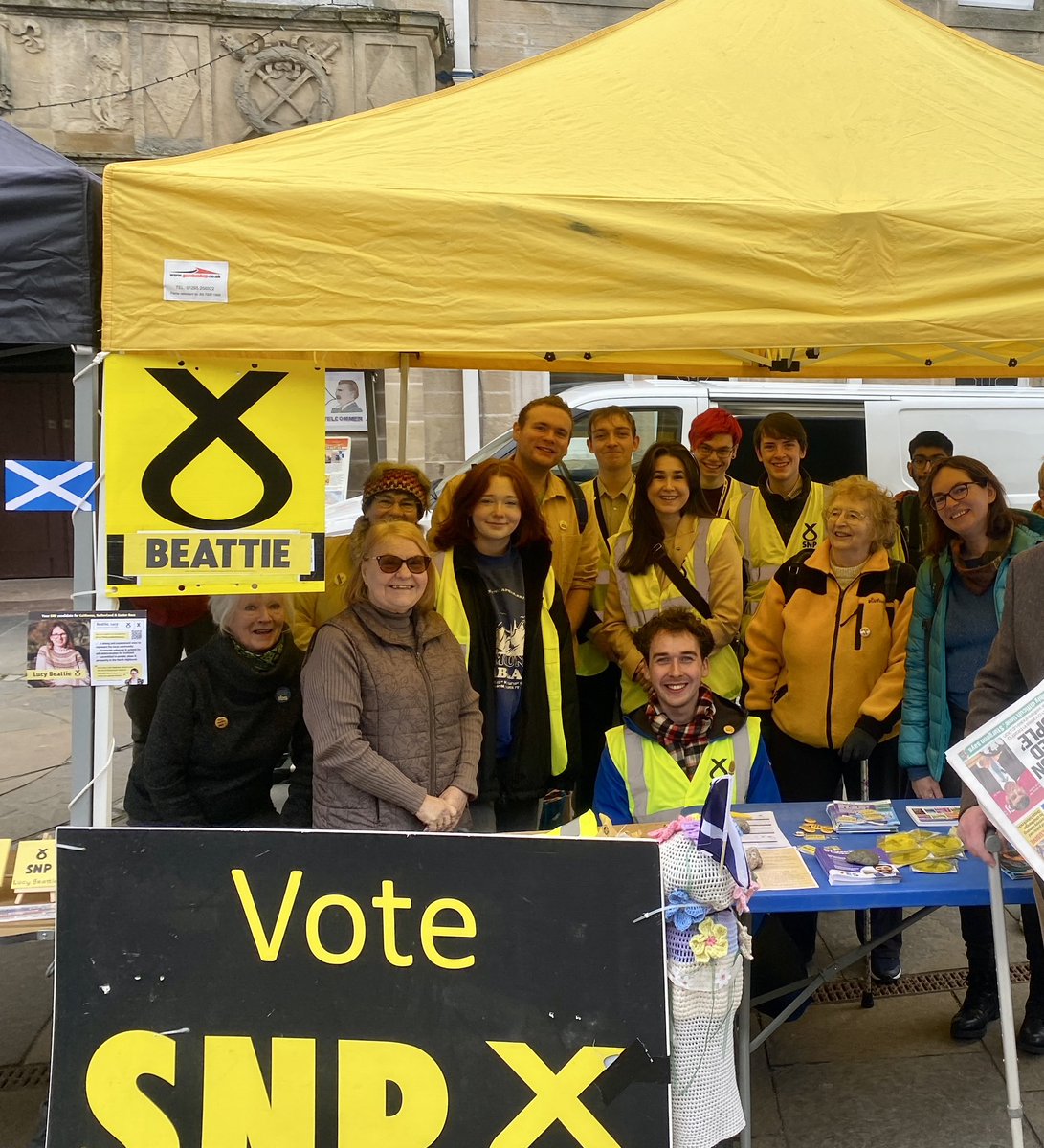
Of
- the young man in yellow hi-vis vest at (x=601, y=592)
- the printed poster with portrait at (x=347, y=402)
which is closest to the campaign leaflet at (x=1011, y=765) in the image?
the young man in yellow hi-vis vest at (x=601, y=592)

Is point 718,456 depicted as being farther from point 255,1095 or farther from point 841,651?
point 255,1095

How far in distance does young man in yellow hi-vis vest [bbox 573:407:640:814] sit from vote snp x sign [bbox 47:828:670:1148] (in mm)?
1476

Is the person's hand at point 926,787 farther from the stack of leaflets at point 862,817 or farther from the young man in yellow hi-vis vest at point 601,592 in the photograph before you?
the young man in yellow hi-vis vest at point 601,592

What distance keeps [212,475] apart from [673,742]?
4.92ft

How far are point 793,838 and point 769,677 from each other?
0.94 metres

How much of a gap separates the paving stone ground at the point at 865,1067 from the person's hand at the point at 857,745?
890 millimetres

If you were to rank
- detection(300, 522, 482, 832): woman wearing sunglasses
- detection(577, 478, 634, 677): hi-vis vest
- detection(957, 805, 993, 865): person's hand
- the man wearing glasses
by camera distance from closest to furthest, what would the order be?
1. detection(957, 805, 993, 865): person's hand
2. detection(300, 522, 482, 832): woman wearing sunglasses
3. detection(577, 478, 634, 677): hi-vis vest
4. the man wearing glasses

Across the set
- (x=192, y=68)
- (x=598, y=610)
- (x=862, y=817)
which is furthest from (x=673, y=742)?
(x=192, y=68)

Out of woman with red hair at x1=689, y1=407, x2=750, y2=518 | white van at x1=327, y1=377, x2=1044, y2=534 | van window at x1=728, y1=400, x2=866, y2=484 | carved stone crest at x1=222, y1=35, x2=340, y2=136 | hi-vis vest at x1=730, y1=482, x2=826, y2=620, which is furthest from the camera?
carved stone crest at x1=222, y1=35, x2=340, y2=136

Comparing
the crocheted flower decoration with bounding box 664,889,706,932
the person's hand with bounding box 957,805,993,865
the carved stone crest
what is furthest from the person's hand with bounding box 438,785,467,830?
the carved stone crest

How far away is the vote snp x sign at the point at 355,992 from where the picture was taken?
7.18ft

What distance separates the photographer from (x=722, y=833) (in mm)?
2201

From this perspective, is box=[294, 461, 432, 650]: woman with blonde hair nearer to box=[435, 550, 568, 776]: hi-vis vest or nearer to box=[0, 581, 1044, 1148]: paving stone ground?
box=[435, 550, 568, 776]: hi-vis vest

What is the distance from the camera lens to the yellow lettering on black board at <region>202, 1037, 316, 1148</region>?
218 cm
